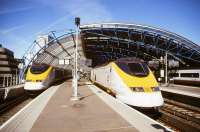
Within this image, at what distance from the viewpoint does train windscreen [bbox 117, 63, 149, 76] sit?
1339 cm

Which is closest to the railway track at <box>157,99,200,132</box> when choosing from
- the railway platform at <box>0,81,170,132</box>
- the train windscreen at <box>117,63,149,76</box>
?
the railway platform at <box>0,81,170,132</box>

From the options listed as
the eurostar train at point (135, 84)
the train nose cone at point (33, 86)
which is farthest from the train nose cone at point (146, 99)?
the train nose cone at point (33, 86)

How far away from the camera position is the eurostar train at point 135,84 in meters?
11.7

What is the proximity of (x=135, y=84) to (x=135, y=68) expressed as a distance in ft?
5.55

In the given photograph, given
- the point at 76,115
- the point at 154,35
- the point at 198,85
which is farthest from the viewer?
the point at 154,35

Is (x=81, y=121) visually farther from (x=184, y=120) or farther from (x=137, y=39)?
(x=137, y=39)

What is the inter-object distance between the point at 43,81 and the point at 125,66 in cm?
1059

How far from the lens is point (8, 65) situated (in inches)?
3467

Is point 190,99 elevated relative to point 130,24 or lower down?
lower down

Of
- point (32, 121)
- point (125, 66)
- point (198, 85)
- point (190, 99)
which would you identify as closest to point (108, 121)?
point (32, 121)

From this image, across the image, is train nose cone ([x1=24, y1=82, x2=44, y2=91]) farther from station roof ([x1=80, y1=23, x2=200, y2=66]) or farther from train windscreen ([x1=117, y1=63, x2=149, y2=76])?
station roof ([x1=80, y1=23, x2=200, y2=66])

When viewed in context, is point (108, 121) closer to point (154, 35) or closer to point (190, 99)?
point (190, 99)

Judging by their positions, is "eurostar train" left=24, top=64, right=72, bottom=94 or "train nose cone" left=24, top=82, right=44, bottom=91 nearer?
"train nose cone" left=24, top=82, right=44, bottom=91

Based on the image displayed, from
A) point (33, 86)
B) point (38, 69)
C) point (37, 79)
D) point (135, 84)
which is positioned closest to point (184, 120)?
point (135, 84)
